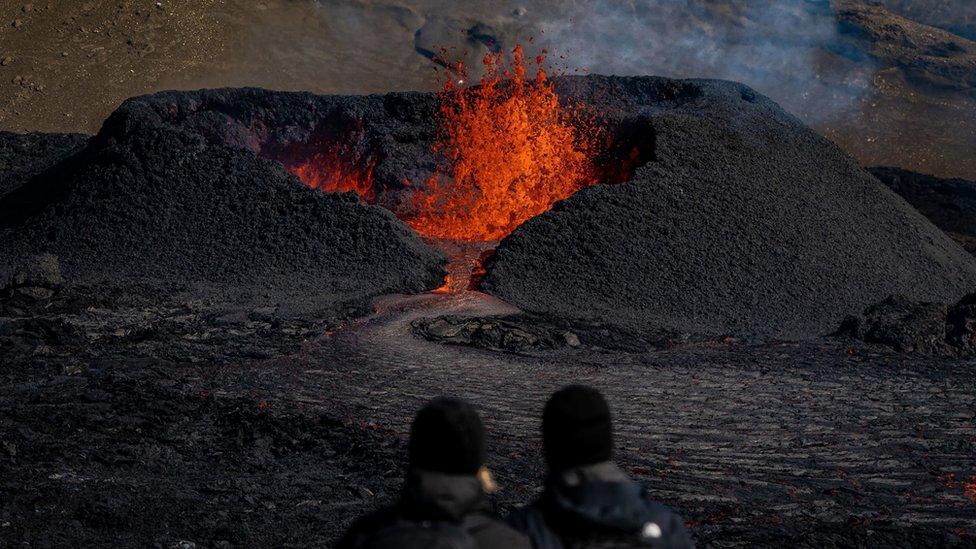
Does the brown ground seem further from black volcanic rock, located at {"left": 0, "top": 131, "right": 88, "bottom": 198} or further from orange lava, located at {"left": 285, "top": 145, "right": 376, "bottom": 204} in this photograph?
orange lava, located at {"left": 285, "top": 145, "right": 376, "bottom": 204}

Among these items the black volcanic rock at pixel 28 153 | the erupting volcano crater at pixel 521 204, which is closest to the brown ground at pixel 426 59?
the black volcanic rock at pixel 28 153

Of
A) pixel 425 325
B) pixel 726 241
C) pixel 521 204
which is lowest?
pixel 425 325

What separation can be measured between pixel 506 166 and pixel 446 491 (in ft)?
34.2

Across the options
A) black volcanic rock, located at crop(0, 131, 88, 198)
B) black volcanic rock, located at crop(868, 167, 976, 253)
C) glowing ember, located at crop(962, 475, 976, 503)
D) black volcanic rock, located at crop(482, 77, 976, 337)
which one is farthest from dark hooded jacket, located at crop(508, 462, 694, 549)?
black volcanic rock, located at crop(868, 167, 976, 253)

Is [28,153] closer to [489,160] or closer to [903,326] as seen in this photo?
[489,160]

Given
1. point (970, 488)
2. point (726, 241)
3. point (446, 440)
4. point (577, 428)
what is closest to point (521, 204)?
point (726, 241)

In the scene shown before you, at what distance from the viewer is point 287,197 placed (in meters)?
11.1

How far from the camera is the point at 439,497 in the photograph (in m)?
2.22

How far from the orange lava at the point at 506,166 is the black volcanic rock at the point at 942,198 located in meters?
7.05

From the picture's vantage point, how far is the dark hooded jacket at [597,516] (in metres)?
2.34

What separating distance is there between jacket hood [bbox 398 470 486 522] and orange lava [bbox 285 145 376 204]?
10439 mm

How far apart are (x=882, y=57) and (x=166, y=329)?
25.1m

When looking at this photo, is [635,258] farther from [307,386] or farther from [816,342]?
[307,386]

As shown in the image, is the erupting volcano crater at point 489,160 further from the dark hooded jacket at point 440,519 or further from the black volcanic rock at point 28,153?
the dark hooded jacket at point 440,519
